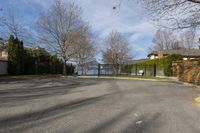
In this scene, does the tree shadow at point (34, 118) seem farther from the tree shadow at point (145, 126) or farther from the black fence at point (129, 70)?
the black fence at point (129, 70)

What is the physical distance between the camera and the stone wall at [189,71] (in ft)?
95.2

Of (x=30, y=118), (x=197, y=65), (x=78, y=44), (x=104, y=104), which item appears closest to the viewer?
(x=30, y=118)

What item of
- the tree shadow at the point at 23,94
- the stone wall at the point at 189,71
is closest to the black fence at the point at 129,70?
the stone wall at the point at 189,71

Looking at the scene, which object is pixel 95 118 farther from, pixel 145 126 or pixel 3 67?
pixel 3 67

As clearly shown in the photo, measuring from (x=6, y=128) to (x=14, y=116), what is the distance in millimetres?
1612

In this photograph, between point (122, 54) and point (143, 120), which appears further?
point (122, 54)

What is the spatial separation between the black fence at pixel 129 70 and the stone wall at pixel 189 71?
12.4 meters

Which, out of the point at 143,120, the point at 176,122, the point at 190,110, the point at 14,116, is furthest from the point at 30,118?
the point at 190,110

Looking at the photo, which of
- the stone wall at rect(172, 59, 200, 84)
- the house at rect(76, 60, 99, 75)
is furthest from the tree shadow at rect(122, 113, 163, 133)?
the house at rect(76, 60, 99, 75)

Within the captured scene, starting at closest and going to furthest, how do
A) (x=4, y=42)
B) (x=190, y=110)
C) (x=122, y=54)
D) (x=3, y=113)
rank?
(x=3, y=113) < (x=190, y=110) < (x=4, y=42) < (x=122, y=54)

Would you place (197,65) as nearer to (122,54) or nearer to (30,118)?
(30,118)

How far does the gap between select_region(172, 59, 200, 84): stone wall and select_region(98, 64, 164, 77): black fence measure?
1241cm

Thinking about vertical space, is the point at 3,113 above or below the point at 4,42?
below

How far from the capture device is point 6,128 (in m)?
7.18
